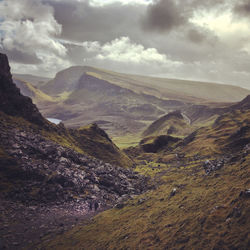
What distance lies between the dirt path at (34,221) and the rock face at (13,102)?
7003 cm

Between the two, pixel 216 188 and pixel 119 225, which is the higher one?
pixel 216 188

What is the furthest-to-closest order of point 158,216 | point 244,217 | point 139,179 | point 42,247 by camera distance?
point 139,179 < point 158,216 < point 42,247 < point 244,217

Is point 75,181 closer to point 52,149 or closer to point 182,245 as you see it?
point 52,149

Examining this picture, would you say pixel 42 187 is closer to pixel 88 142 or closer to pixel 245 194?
pixel 245 194

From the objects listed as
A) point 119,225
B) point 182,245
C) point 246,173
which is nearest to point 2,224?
point 119,225

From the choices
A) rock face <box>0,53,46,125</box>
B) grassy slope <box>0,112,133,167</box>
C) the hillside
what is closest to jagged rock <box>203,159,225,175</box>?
the hillside

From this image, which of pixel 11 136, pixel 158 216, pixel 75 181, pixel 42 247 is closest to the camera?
pixel 42 247

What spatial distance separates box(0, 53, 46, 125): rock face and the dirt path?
70033mm

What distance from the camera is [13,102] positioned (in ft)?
391

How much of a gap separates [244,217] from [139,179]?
79150mm

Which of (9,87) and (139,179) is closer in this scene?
(139,179)

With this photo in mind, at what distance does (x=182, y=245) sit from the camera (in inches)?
1345


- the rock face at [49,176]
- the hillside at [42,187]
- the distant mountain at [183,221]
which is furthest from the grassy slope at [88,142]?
the distant mountain at [183,221]

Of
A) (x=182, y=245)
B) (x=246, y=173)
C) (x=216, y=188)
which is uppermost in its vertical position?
(x=246, y=173)
